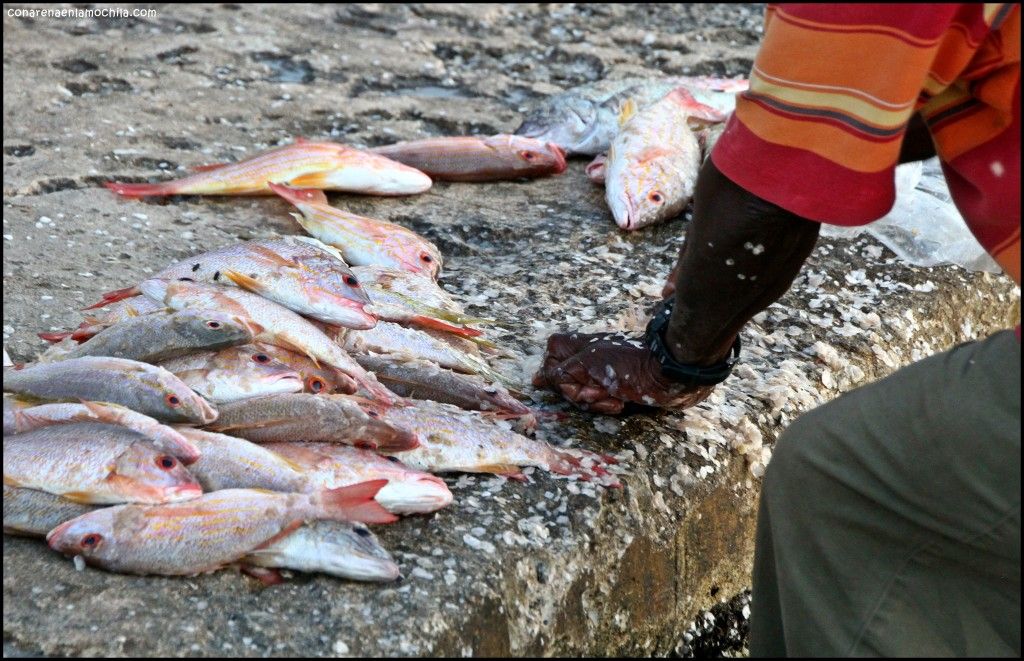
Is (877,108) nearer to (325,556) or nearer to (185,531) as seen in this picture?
(325,556)

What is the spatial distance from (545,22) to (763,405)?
440cm

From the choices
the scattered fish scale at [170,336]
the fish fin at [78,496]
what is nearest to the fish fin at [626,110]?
the scattered fish scale at [170,336]

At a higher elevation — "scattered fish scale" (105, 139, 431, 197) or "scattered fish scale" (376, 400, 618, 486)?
"scattered fish scale" (376, 400, 618, 486)

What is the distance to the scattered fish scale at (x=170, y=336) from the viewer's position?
281 centimetres

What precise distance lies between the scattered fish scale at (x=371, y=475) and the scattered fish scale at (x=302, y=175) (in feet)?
6.39

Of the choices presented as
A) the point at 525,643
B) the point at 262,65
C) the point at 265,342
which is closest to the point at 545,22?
the point at 262,65

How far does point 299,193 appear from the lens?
4.34 m

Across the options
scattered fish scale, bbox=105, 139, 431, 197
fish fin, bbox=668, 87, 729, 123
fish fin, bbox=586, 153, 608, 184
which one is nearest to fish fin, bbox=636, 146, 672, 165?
fish fin, bbox=586, 153, 608, 184

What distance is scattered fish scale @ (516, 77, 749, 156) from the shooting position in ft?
17.4

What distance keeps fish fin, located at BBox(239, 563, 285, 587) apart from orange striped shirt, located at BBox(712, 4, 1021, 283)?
130 cm

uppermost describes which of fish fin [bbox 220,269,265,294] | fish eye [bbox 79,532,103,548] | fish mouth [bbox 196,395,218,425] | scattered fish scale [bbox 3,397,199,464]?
scattered fish scale [bbox 3,397,199,464]

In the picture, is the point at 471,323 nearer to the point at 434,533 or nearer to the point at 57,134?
the point at 434,533

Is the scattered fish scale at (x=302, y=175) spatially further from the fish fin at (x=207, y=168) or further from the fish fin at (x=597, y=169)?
the fish fin at (x=597, y=169)

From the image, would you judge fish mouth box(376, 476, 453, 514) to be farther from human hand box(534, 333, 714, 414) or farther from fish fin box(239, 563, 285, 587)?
human hand box(534, 333, 714, 414)
